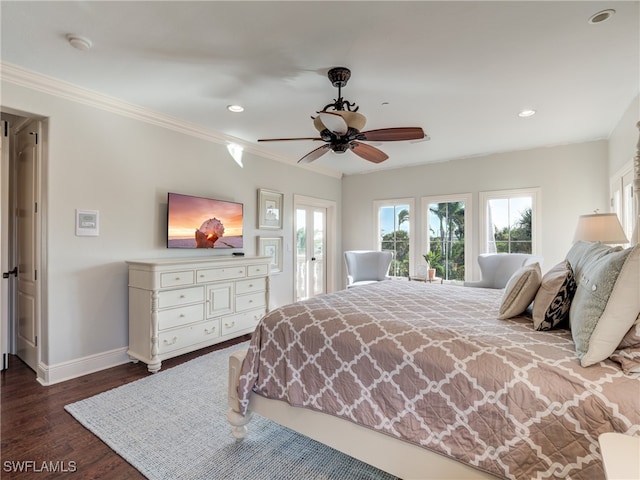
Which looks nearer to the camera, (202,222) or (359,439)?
(359,439)

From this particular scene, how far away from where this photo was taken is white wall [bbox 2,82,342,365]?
270 centimetres

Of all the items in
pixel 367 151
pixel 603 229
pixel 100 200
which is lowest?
pixel 603 229

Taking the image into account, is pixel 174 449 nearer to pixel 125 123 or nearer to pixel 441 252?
→ pixel 125 123

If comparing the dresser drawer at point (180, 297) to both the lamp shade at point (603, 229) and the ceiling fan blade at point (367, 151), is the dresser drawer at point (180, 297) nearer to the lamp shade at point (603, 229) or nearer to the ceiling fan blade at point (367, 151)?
the ceiling fan blade at point (367, 151)

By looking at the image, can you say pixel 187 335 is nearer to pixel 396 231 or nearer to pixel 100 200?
pixel 100 200

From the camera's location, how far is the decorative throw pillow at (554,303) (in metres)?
1.59

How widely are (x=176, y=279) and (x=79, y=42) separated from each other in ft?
6.50

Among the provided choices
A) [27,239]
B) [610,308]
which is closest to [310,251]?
[27,239]

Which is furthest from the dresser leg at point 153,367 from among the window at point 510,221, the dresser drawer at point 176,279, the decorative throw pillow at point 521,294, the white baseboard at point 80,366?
the window at point 510,221

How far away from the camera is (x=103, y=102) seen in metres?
2.94

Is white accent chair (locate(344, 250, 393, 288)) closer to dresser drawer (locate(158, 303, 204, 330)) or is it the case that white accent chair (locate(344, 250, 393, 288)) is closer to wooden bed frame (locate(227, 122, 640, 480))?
dresser drawer (locate(158, 303, 204, 330))

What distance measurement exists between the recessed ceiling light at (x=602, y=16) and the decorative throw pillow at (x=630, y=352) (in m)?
1.74

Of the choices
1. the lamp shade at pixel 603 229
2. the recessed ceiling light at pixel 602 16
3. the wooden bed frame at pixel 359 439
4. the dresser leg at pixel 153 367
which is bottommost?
the dresser leg at pixel 153 367

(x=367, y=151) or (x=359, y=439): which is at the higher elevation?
(x=367, y=151)
